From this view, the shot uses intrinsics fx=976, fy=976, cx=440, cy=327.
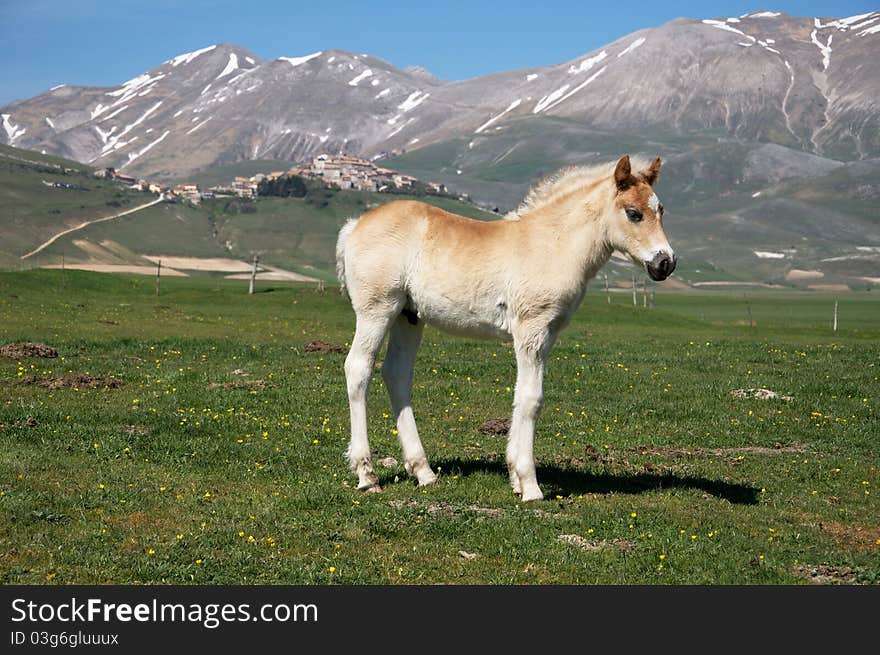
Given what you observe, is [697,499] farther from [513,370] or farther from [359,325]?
[513,370]

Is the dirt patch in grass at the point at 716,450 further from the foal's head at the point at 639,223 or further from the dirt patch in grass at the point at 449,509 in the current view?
the dirt patch in grass at the point at 449,509

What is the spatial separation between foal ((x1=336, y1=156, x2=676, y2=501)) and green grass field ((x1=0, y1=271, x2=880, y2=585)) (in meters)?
1.04

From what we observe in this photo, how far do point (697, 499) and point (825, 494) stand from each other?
208 cm

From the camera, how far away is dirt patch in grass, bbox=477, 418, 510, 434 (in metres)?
17.6

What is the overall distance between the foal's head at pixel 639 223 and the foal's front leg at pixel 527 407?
1653mm

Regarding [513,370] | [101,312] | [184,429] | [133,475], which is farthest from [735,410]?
[101,312]

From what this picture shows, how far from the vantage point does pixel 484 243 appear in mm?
13008

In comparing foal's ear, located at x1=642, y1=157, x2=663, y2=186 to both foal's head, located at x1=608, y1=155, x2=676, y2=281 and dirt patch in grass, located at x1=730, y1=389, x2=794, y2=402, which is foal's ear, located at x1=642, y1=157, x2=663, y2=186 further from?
dirt patch in grass, located at x1=730, y1=389, x2=794, y2=402

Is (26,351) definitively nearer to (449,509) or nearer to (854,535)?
(449,509)

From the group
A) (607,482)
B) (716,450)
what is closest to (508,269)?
(607,482)

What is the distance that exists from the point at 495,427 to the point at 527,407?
519 cm

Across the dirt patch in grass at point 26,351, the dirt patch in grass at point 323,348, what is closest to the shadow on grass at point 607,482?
the dirt patch in grass at point 26,351

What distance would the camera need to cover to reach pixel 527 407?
12586 mm

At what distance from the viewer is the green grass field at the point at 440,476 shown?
388 inches
